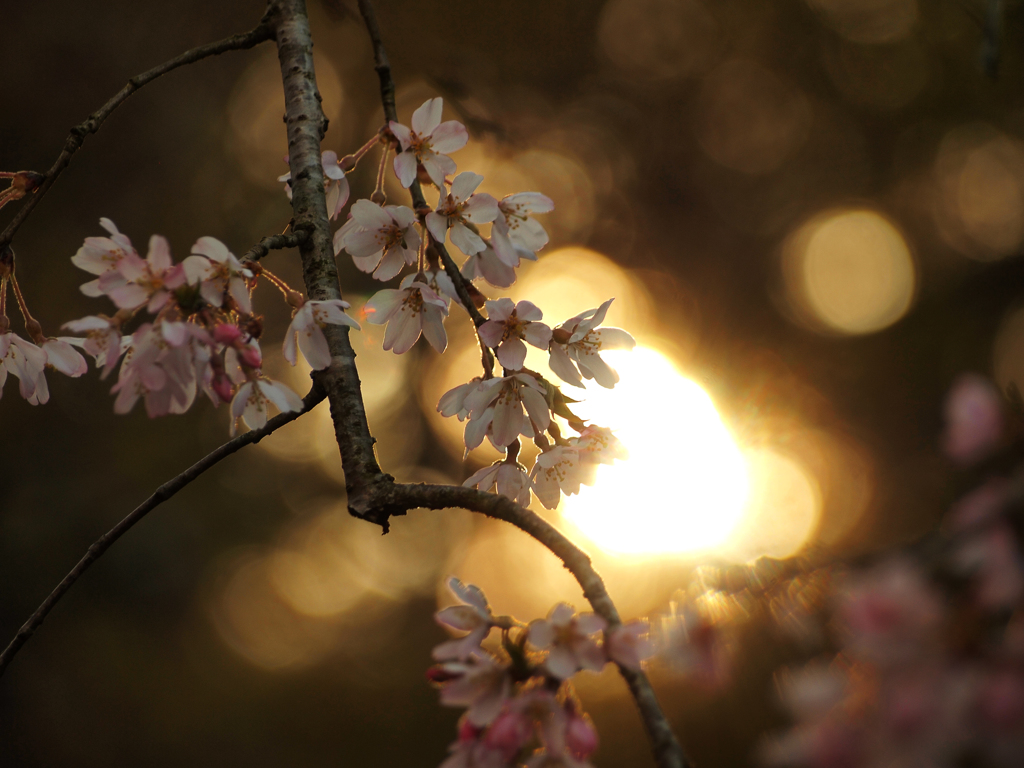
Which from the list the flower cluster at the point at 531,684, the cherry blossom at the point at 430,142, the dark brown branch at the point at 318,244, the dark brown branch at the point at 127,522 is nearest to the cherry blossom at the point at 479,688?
the flower cluster at the point at 531,684

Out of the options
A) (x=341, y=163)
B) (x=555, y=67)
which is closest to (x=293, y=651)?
(x=555, y=67)

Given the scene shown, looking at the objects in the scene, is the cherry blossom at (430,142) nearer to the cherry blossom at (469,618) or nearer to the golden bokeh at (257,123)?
the cherry blossom at (469,618)

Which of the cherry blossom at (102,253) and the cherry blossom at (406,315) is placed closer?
the cherry blossom at (102,253)

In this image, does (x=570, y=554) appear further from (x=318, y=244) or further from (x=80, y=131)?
(x=80, y=131)

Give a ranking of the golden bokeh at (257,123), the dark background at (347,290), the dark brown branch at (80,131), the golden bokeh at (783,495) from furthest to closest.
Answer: the golden bokeh at (257,123)
the dark background at (347,290)
the golden bokeh at (783,495)
the dark brown branch at (80,131)

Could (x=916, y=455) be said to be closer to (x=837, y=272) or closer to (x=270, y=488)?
(x=837, y=272)

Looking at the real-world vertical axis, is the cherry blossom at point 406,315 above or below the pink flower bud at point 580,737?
above
